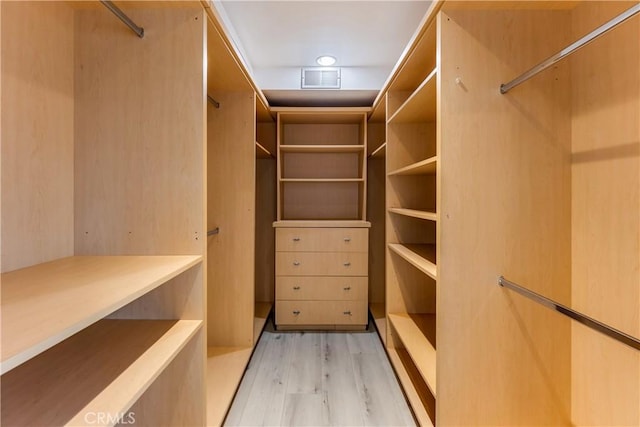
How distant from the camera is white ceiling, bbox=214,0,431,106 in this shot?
70.7 inches

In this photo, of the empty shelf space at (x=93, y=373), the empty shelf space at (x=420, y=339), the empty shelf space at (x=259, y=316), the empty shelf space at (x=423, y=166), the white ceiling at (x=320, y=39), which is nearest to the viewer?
the empty shelf space at (x=93, y=373)

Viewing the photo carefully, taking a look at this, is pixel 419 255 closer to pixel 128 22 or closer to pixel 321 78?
pixel 321 78

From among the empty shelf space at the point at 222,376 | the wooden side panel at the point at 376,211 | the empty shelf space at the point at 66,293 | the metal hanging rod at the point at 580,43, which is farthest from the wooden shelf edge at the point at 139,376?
the wooden side panel at the point at 376,211

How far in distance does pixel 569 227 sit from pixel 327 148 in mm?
1925

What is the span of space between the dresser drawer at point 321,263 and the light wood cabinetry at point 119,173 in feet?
4.38

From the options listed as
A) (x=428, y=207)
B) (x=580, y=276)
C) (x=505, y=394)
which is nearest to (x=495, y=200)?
(x=580, y=276)

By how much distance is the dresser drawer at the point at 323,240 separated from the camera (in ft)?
8.38

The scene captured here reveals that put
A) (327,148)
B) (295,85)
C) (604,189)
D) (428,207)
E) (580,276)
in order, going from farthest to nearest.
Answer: (327,148)
(295,85)
(428,207)
(580,276)
(604,189)

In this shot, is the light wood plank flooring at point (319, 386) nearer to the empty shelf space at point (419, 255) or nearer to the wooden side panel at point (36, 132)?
the empty shelf space at point (419, 255)

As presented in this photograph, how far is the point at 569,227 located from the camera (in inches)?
51.3

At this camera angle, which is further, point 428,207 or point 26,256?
point 428,207

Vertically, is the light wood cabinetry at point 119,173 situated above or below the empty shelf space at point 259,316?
above

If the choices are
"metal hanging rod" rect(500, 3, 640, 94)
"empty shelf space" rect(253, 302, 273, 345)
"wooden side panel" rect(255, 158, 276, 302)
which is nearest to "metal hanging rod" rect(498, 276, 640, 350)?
"metal hanging rod" rect(500, 3, 640, 94)

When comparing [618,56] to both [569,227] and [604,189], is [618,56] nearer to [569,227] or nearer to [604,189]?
[604,189]
